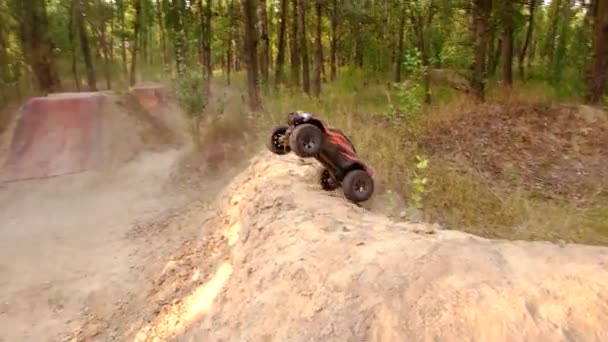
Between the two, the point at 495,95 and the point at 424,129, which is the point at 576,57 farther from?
the point at 424,129

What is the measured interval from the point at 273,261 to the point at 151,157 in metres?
8.90

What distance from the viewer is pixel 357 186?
6109mm

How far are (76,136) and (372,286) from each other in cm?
1158

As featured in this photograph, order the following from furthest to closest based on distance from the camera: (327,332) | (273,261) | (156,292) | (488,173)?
(488,173)
(156,292)
(273,261)
(327,332)

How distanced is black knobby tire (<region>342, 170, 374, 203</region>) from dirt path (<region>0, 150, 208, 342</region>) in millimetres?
3124

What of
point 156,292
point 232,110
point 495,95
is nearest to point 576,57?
point 495,95

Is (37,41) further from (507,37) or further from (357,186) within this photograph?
(357,186)

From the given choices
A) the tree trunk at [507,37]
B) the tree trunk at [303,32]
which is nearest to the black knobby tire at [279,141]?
the tree trunk at [303,32]

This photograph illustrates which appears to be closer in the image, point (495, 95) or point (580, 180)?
point (580, 180)

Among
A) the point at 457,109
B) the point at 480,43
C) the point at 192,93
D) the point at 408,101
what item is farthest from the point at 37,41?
the point at 480,43

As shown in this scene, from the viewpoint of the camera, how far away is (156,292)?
6352mm

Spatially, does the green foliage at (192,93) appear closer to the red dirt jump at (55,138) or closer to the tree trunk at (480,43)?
the red dirt jump at (55,138)

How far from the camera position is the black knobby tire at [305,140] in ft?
19.1

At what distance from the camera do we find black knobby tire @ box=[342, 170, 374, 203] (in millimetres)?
6043
